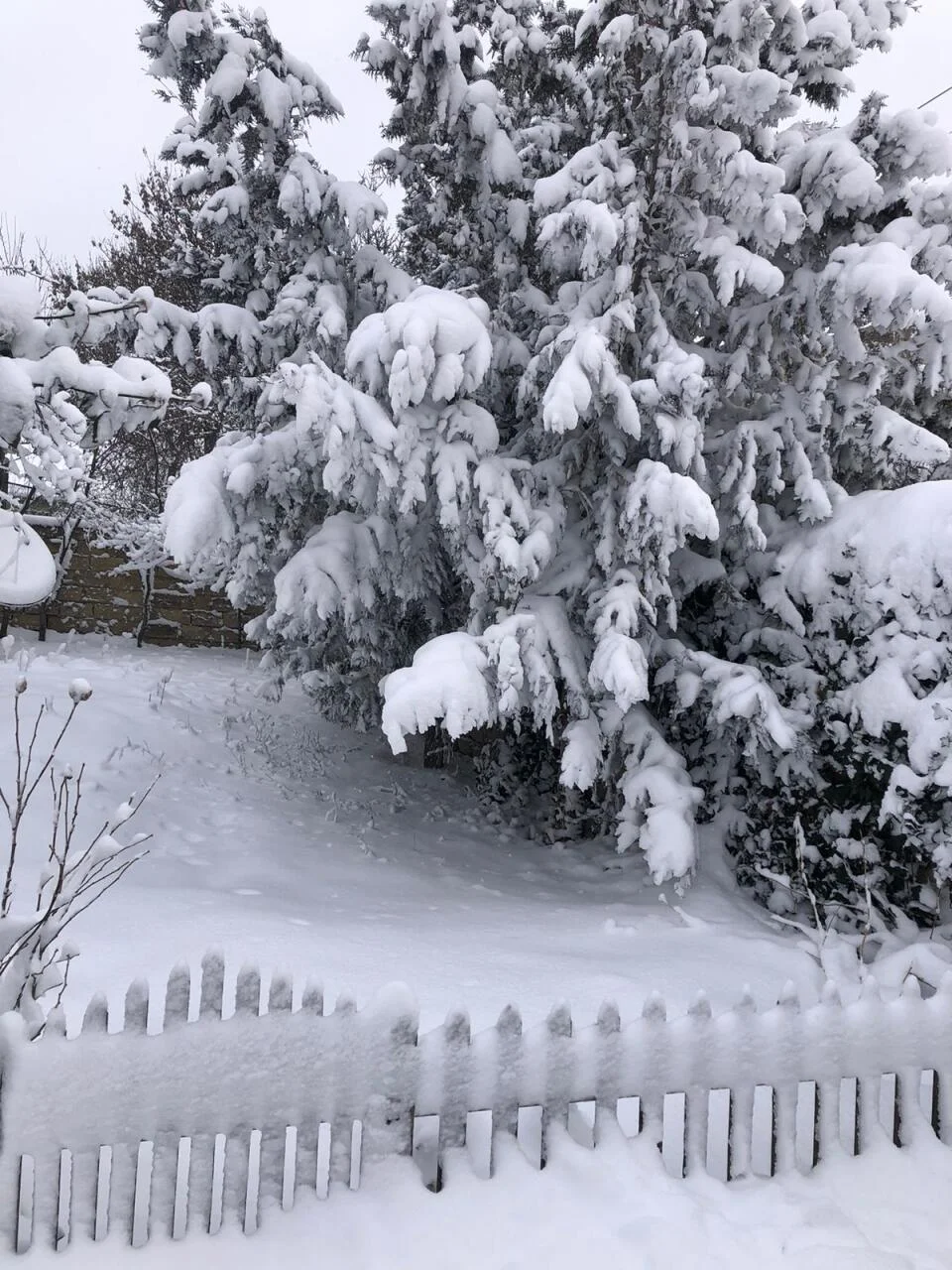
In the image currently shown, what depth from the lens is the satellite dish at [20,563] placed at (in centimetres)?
288

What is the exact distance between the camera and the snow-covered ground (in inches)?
106

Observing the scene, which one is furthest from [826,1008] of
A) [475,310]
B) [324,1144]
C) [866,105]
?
[866,105]

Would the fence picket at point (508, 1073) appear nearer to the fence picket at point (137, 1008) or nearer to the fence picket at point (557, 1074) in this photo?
the fence picket at point (557, 1074)

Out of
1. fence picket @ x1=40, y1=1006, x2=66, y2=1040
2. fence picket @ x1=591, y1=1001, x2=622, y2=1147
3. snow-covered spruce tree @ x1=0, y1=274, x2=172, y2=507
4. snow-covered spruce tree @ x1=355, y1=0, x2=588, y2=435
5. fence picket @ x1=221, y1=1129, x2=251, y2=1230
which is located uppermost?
snow-covered spruce tree @ x1=355, y1=0, x2=588, y2=435

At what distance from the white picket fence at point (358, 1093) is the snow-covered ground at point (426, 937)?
0.33 ft

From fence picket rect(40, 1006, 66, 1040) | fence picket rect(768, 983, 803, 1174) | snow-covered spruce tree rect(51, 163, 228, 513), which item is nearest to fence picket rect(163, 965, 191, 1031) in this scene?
fence picket rect(40, 1006, 66, 1040)

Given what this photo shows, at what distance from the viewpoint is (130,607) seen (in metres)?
14.2

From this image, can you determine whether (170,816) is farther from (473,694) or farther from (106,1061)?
(106,1061)

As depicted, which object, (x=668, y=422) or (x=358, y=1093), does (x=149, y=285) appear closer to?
(x=668, y=422)

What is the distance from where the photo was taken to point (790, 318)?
20.7 feet

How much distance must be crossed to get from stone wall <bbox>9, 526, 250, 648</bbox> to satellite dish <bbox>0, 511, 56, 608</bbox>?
36.0 ft

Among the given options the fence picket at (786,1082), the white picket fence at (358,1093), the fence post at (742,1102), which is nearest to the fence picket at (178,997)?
the white picket fence at (358,1093)

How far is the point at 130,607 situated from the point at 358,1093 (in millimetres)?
12849

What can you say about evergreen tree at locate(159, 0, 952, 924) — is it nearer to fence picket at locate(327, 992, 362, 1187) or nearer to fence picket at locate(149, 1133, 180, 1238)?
fence picket at locate(327, 992, 362, 1187)
